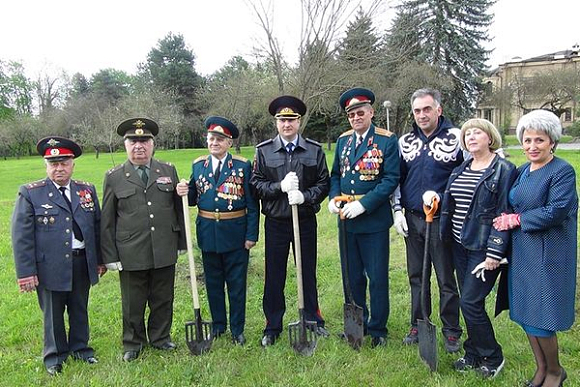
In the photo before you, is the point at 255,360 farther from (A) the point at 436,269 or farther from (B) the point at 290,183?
(A) the point at 436,269

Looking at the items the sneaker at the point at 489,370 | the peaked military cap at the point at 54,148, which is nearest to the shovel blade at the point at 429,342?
the sneaker at the point at 489,370

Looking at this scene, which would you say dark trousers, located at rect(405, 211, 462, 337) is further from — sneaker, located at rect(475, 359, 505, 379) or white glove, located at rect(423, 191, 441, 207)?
sneaker, located at rect(475, 359, 505, 379)

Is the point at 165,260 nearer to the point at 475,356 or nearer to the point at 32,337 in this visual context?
the point at 32,337

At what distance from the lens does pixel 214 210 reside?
13.2 ft

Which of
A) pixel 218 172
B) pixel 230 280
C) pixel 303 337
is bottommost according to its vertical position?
pixel 303 337

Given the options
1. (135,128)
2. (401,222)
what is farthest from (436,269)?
(135,128)

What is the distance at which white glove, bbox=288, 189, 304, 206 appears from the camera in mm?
3787

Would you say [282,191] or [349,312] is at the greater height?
[282,191]

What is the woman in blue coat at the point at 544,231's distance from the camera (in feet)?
9.17

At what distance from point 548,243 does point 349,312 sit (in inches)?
68.6

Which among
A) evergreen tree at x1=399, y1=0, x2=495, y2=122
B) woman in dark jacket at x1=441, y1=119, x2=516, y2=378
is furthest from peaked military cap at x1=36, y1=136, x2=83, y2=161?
evergreen tree at x1=399, y1=0, x2=495, y2=122

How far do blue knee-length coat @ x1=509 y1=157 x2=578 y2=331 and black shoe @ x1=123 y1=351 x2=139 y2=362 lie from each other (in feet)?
10.4

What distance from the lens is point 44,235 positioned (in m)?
3.50

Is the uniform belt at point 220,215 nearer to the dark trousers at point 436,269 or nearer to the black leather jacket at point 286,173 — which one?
the black leather jacket at point 286,173
